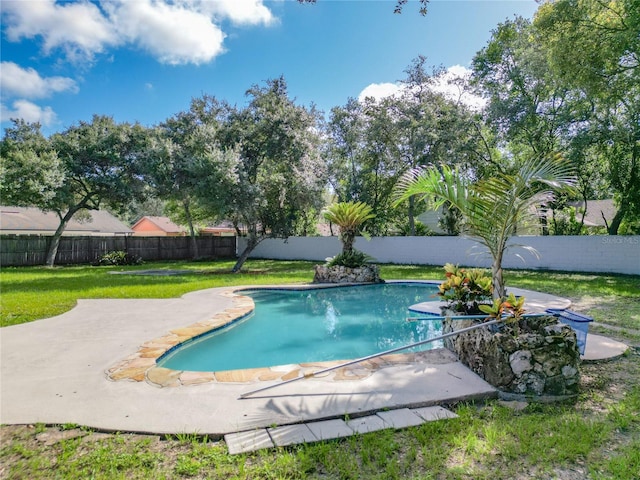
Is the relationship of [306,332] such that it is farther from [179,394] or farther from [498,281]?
[498,281]

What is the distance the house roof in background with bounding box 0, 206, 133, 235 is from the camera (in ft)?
68.8

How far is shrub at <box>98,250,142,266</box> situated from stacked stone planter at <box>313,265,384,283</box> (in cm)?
1201

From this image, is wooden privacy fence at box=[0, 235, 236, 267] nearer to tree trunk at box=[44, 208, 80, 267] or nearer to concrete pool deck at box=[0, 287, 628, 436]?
tree trunk at box=[44, 208, 80, 267]

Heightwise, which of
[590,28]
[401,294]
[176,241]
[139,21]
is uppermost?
[590,28]

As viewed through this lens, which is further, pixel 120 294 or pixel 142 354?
pixel 120 294

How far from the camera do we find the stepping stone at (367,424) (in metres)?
2.55

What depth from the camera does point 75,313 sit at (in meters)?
6.48

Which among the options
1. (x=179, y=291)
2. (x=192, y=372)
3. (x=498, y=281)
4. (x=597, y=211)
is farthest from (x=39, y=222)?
(x=597, y=211)

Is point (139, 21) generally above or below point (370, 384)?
above

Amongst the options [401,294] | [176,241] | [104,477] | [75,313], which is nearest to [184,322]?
[75,313]

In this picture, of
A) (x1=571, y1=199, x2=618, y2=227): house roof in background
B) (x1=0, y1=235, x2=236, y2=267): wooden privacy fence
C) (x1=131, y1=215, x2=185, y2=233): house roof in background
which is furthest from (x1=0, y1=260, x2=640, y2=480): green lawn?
(x1=131, y1=215, x2=185, y2=233): house roof in background

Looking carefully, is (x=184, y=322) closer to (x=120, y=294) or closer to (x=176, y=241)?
(x=120, y=294)

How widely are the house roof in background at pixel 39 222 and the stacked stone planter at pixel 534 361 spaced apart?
22692 millimetres

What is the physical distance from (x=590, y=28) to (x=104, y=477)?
40.2 ft
